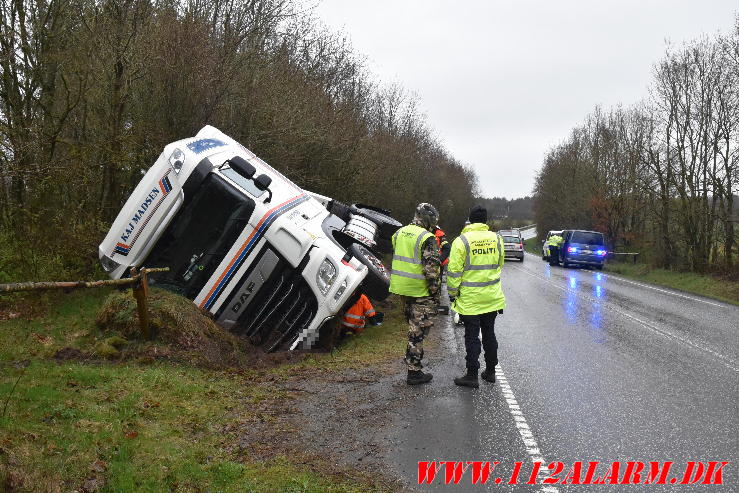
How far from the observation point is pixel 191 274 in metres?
7.95

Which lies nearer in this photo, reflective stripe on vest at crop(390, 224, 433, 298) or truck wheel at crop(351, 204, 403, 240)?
reflective stripe on vest at crop(390, 224, 433, 298)

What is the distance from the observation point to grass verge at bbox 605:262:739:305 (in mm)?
18487

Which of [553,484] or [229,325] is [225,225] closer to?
[229,325]

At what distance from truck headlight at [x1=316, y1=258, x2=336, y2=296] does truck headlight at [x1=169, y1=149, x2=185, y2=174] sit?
2.14 metres

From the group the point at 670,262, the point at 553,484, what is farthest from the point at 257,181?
the point at 670,262

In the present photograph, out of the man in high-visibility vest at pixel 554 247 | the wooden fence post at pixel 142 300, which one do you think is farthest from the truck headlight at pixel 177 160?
the man in high-visibility vest at pixel 554 247

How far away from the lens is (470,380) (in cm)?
627

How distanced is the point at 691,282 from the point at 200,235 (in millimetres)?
19066

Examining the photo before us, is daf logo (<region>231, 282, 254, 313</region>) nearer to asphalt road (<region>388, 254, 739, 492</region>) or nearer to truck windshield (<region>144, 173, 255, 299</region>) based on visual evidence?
truck windshield (<region>144, 173, 255, 299</region>)

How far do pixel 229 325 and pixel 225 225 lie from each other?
49.6 inches

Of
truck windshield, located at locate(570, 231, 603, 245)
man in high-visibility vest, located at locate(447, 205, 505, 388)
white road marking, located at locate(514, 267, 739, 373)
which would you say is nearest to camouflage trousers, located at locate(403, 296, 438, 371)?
man in high-visibility vest, located at locate(447, 205, 505, 388)

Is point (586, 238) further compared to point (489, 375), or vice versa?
point (586, 238)

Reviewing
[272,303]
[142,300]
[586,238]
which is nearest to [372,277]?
[272,303]

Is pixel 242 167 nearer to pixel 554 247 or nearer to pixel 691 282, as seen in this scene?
pixel 691 282
